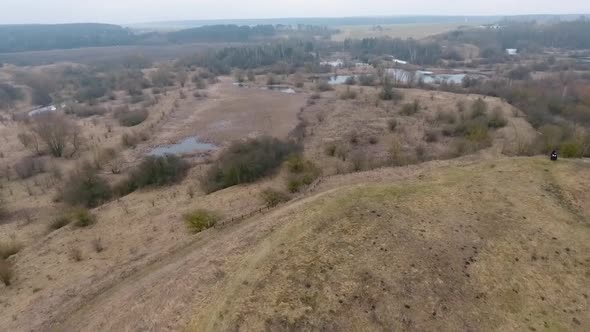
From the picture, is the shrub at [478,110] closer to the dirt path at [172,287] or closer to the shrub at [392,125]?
the shrub at [392,125]

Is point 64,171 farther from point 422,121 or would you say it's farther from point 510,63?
point 510,63

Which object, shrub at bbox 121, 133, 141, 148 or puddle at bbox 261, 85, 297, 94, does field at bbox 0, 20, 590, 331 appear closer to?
shrub at bbox 121, 133, 141, 148

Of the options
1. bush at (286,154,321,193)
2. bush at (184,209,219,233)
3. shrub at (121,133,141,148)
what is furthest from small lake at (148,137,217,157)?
bush at (184,209,219,233)

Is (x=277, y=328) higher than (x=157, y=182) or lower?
higher

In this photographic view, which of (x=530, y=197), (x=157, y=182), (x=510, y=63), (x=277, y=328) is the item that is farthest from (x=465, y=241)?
(x=510, y=63)

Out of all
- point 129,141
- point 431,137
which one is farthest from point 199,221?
point 431,137

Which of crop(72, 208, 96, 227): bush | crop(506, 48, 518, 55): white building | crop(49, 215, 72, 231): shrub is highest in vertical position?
crop(72, 208, 96, 227): bush

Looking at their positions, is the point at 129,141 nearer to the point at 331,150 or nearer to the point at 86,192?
the point at 86,192
